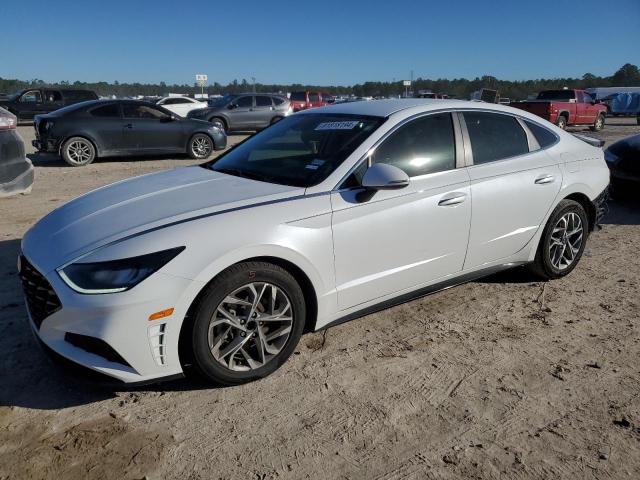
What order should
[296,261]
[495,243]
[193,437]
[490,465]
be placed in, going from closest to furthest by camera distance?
[490,465] → [193,437] → [296,261] → [495,243]

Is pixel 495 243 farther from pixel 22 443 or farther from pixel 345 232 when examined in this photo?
pixel 22 443

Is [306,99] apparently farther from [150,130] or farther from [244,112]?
[150,130]

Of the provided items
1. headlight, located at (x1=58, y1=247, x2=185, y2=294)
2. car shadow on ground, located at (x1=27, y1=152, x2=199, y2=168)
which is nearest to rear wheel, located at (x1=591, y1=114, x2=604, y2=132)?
car shadow on ground, located at (x1=27, y1=152, x2=199, y2=168)

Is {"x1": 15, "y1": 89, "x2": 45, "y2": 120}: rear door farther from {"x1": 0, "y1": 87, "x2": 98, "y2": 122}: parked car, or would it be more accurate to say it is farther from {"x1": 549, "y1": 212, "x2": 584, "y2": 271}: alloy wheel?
{"x1": 549, "y1": 212, "x2": 584, "y2": 271}: alloy wheel

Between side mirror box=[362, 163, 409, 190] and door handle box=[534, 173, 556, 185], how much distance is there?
5.19 ft

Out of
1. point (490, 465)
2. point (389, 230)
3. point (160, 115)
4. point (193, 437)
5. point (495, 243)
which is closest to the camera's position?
point (490, 465)

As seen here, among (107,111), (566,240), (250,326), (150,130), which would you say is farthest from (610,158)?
(107,111)

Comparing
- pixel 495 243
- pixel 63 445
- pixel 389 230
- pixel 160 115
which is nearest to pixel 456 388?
pixel 389 230

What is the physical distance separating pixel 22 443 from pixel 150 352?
Answer: 2.41 feet

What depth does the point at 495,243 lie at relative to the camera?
13.2 ft

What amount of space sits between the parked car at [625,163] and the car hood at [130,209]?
6.40m

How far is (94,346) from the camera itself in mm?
2648

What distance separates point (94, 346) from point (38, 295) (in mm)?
488

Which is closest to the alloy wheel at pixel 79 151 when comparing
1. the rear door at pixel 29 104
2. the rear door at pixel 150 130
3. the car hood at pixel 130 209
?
the rear door at pixel 150 130
